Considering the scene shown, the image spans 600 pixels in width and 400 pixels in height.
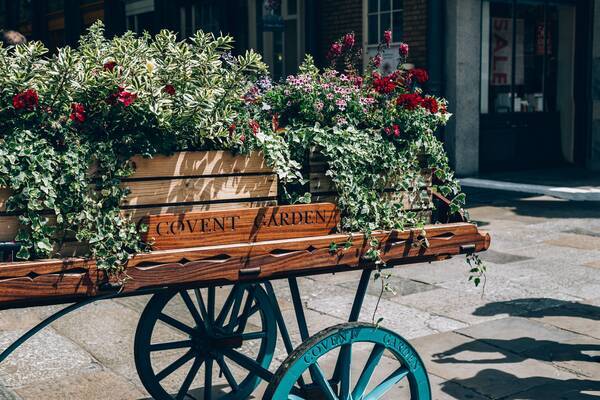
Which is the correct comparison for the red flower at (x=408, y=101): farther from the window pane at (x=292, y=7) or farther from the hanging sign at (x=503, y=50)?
the window pane at (x=292, y=7)

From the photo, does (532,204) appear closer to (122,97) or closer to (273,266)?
(273,266)

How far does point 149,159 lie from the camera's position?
322 centimetres

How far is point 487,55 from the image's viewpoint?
14.1 m

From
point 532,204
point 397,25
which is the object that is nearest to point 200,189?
point 532,204

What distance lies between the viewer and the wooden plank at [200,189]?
3.22 meters

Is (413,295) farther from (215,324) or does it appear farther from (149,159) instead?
(149,159)

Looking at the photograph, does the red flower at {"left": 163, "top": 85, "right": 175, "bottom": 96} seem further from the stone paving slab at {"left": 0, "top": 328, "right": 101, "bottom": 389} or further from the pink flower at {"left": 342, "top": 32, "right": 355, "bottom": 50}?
the stone paving slab at {"left": 0, "top": 328, "right": 101, "bottom": 389}

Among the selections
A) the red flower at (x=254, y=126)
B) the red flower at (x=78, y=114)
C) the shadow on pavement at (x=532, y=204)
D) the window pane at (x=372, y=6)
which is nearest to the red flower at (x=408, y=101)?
the red flower at (x=254, y=126)

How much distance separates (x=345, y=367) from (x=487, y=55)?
1138 centimetres

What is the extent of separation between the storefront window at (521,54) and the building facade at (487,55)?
0.06 feet

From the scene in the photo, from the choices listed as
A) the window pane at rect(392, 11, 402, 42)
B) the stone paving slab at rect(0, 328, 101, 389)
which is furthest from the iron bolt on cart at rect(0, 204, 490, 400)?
the window pane at rect(392, 11, 402, 42)

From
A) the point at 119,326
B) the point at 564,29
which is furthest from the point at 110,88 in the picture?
the point at 564,29

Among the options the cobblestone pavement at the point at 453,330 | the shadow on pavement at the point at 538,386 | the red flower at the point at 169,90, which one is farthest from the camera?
the cobblestone pavement at the point at 453,330

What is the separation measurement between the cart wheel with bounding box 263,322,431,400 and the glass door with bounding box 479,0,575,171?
11122mm
